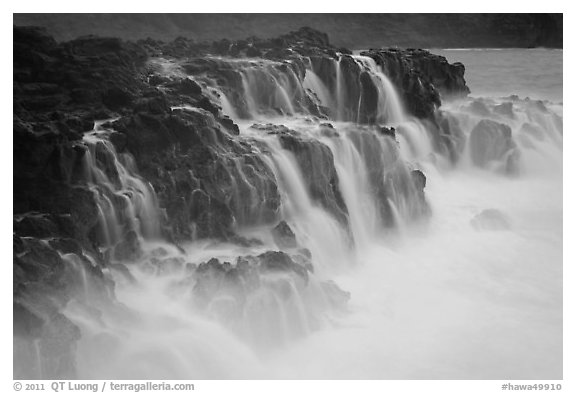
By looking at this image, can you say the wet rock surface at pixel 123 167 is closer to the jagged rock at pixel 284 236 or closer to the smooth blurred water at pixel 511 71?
the jagged rock at pixel 284 236

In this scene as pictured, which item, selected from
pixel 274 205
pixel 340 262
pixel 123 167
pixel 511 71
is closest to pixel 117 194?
pixel 123 167

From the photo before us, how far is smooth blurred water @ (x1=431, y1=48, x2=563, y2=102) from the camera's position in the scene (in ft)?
48.5

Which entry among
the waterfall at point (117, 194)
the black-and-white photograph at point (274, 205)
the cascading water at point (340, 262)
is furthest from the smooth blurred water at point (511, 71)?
the waterfall at point (117, 194)

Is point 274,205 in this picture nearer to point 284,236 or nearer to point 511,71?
point 284,236

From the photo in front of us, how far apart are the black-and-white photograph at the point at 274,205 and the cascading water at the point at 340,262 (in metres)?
0.03

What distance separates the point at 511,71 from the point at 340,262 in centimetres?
750

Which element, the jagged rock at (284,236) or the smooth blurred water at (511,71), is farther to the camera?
the smooth blurred water at (511,71)

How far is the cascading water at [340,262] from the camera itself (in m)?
9.09

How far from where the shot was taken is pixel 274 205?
11070mm

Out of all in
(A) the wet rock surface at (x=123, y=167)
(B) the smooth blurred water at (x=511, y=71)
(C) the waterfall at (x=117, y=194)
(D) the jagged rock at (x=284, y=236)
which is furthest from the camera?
(B) the smooth blurred water at (x=511, y=71)

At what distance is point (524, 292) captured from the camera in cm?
1092

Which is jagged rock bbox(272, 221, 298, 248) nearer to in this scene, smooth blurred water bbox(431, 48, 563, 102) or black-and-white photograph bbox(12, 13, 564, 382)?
black-and-white photograph bbox(12, 13, 564, 382)
